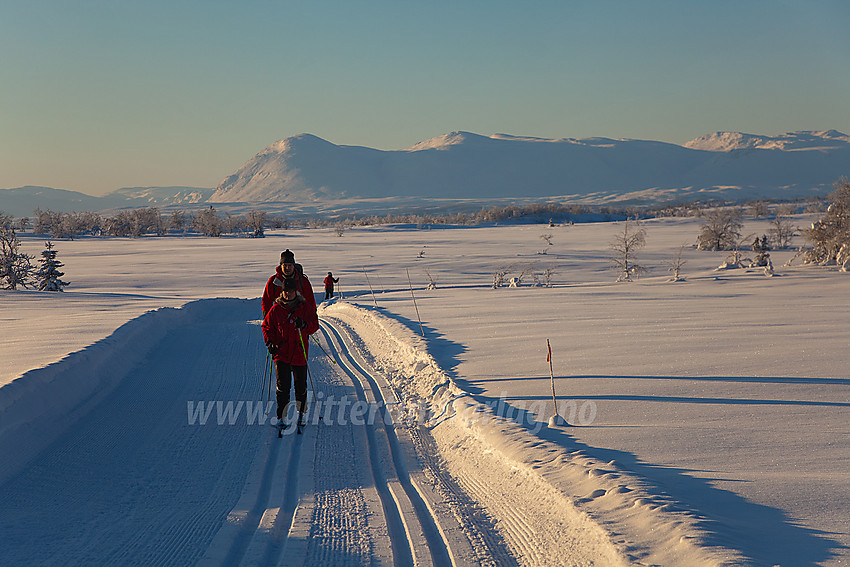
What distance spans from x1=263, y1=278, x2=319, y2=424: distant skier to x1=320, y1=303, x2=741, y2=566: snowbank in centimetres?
160

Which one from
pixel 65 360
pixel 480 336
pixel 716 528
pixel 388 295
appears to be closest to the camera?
pixel 716 528

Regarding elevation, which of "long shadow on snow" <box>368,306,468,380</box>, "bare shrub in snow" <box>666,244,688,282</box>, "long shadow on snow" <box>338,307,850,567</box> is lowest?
"long shadow on snow" <box>368,306,468,380</box>

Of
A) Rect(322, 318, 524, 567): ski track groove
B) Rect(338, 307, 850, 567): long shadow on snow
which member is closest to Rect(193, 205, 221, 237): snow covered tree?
Rect(322, 318, 524, 567): ski track groove

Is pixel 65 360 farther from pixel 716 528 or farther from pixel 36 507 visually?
pixel 716 528

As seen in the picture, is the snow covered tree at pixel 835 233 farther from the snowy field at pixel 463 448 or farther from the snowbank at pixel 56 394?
the snowbank at pixel 56 394

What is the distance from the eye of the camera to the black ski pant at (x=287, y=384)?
24.1ft

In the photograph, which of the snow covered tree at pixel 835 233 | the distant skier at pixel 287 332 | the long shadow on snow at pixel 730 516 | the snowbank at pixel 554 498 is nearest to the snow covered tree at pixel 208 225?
the snow covered tree at pixel 835 233

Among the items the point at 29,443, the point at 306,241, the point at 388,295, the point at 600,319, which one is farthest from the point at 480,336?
the point at 306,241

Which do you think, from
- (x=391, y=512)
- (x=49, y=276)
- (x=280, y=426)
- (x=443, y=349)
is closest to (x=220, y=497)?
(x=391, y=512)

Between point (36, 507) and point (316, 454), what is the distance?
91.7 inches

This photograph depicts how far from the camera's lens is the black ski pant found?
7333 millimetres

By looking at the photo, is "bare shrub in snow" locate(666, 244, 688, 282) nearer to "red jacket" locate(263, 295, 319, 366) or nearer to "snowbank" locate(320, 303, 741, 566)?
"snowbank" locate(320, 303, 741, 566)

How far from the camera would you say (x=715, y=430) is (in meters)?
6.04

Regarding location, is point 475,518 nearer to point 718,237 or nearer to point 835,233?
point 835,233
